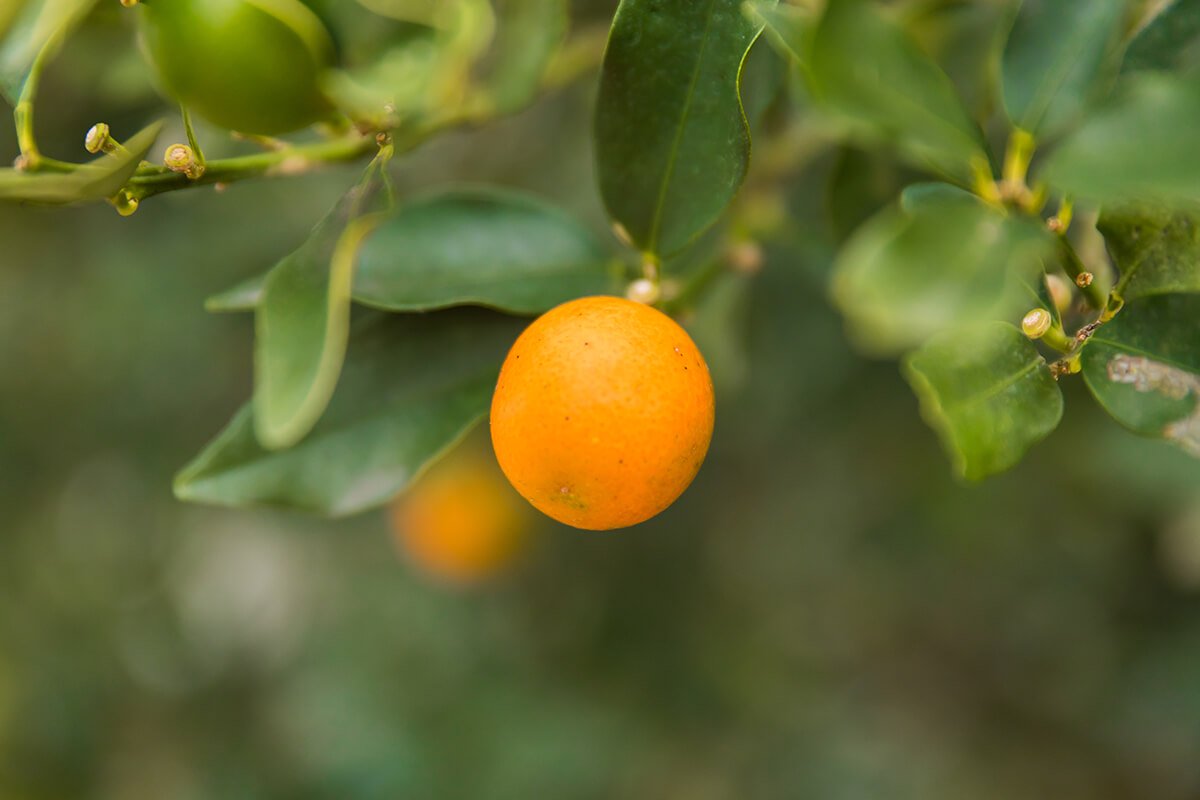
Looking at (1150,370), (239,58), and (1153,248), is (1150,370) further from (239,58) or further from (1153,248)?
(239,58)

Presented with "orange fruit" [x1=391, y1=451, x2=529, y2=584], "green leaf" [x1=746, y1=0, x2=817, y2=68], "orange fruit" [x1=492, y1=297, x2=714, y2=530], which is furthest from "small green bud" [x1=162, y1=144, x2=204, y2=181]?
"orange fruit" [x1=391, y1=451, x2=529, y2=584]

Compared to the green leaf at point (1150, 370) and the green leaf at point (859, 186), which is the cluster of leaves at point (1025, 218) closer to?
the green leaf at point (1150, 370)

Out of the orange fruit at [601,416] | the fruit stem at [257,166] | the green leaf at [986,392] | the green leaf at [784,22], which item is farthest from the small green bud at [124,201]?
the green leaf at [986,392]

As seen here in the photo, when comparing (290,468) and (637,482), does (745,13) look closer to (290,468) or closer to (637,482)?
(637,482)

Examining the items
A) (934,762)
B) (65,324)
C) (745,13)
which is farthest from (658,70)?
(934,762)

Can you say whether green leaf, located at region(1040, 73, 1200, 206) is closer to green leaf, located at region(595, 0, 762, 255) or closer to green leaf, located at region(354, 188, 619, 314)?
green leaf, located at region(595, 0, 762, 255)
